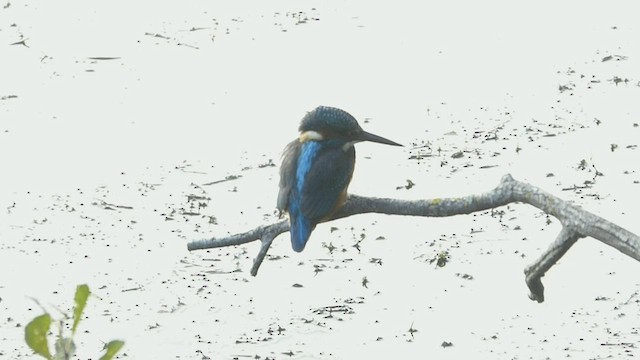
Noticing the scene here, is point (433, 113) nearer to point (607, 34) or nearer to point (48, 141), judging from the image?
point (607, 34)

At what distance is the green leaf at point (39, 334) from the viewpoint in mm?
1196

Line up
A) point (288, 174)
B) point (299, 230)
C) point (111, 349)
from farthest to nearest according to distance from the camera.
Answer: point (288, 174), point (299, 230), point (111, 349)

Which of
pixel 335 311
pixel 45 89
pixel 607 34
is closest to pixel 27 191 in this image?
pixel 45 89

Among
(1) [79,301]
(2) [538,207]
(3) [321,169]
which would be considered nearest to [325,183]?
(3) [321,169]

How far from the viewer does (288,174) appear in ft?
15.8

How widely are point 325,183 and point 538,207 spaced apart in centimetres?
140

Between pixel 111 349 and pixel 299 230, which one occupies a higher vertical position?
pixel 111 349

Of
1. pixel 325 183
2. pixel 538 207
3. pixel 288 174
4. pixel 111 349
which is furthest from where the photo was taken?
pixel 288 174

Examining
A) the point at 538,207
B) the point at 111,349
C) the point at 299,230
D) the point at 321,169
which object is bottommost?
the point at 299,230

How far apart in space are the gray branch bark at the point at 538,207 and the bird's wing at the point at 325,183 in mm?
720

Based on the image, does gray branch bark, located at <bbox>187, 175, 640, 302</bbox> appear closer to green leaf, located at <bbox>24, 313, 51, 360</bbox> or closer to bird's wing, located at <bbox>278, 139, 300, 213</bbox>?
bird's wing, located at <bbox>278, 139, 300, 213</bbox>

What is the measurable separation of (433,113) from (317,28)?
316 cm

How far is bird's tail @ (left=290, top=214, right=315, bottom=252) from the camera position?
456cm

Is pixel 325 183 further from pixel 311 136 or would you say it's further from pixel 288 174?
pixel 288 174
